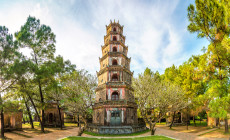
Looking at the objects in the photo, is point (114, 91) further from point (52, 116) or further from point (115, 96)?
point (52, 116)

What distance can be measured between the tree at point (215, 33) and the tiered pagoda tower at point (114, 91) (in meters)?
13.2

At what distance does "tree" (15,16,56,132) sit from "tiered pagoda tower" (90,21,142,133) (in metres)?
9.58

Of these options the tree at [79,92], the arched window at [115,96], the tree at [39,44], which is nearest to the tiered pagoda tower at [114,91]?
the arched window at [115,96]

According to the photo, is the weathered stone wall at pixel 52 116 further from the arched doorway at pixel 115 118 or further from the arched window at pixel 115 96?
the arched window at pixel 115 96

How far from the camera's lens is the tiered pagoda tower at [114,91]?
24.8 meters

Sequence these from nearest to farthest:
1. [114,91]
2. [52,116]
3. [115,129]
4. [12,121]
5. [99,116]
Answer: [115,129], [99,116], [114,91], [12,121], [52,116]

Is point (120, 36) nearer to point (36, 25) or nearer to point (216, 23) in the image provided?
point (36, 25)

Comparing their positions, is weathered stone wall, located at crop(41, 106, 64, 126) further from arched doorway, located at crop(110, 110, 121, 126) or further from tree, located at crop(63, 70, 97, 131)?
arched doorway, located at crop(110, 110, 121, 126)

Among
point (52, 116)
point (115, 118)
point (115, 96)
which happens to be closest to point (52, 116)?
point (52, 116)

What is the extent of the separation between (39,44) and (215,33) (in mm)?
24063

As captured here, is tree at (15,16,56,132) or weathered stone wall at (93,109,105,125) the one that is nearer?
tree at (15,16,56,132)

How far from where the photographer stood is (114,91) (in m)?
26.5

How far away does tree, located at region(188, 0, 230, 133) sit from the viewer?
14633mm

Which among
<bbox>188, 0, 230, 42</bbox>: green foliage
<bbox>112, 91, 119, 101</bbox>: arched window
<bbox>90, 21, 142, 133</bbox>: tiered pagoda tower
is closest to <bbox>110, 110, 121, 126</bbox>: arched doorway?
<bbox>90, 21, 142, 133</bbox>: tiered pagoda tower
